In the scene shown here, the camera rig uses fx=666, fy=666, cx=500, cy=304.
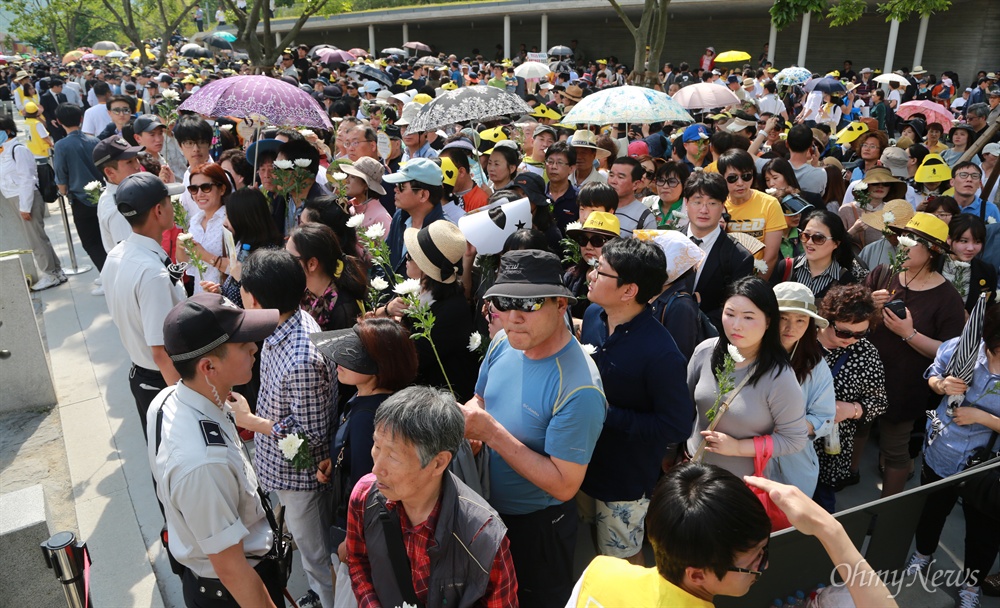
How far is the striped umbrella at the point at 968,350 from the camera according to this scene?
3746 mm

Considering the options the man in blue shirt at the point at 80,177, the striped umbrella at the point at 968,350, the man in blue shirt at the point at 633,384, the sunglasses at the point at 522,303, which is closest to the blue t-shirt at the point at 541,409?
the sunglasses at the point at 522,303

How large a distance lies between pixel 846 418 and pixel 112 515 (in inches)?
190

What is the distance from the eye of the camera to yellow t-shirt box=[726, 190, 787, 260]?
5395mm

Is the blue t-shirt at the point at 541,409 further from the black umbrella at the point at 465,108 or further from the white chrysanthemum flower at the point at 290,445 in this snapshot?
the black umbrella at the point at 465,108

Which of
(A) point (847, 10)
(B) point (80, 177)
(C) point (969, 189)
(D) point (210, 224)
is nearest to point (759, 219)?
(C) point (969, 189)

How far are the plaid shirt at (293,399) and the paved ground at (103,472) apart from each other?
1060 mm

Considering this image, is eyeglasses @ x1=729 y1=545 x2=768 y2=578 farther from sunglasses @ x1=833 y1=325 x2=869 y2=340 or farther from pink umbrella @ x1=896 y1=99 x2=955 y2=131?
pink umbrella @ x1=896 y1=99 x2=955 y2=131

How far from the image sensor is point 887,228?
16.5 ft

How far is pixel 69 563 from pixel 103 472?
9.17 ft

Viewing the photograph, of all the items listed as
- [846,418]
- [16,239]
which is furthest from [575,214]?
[16,239]

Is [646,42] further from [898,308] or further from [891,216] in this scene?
[898,308]

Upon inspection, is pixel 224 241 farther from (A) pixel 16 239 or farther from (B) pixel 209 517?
(A) pixel 16 239

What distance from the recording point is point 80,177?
26.8 ft

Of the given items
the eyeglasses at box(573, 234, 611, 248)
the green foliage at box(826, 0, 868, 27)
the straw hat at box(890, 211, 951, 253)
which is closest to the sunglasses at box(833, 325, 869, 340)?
the straw hat at box(890, 211, 951, 253)
